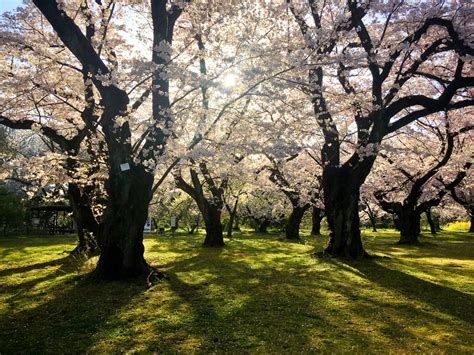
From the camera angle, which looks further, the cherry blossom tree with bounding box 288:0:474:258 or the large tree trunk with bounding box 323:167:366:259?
the large tree trunk with bounding box 323:167:366:259

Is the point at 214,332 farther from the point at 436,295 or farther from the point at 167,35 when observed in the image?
the point at 167,35

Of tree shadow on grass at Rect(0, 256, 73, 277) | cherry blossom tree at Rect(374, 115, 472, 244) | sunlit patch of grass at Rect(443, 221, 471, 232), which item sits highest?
cherry blossom tree at Rect(374, 115, 472, 244)

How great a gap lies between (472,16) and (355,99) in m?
5.08

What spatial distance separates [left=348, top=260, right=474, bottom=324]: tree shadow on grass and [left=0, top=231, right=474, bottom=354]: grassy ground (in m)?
0.03

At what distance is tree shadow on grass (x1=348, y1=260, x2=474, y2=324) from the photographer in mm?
7977

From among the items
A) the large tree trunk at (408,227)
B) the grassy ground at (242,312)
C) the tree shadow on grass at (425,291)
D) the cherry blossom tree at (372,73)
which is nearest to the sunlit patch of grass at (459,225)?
the large tree trunk at (408,227)

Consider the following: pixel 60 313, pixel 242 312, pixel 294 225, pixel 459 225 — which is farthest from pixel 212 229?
pixel 459 225

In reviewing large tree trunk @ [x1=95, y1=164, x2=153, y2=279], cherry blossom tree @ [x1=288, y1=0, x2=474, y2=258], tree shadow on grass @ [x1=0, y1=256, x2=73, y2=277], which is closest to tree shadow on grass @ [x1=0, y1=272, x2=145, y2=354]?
large tree trunk @ [x1=95, y1=164, x2=153, y2=279]

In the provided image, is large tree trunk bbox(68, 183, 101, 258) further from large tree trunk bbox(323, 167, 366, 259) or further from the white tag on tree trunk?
large tree trunk bbox(323, 167, 366, 259)

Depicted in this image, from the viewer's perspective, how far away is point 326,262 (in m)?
14.6

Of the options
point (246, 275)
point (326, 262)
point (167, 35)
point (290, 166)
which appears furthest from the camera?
point (290, 166)

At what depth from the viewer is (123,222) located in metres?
10.2

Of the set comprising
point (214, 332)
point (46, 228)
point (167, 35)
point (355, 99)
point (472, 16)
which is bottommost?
point (214, 332)

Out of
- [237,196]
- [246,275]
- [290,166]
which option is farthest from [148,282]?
[237,196]
